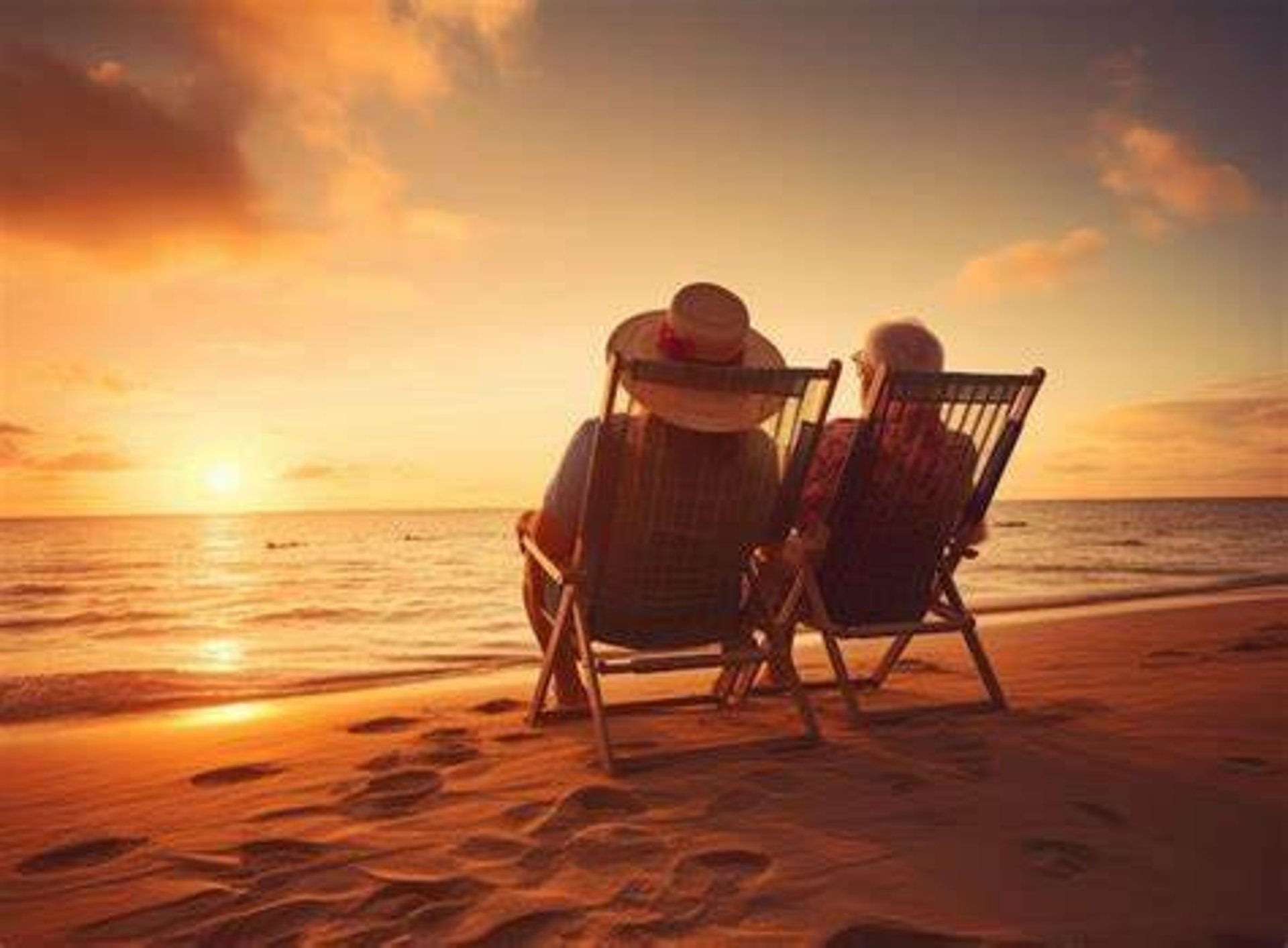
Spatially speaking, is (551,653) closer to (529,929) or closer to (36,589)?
(529,929)

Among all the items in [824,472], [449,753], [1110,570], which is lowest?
[1110,570]

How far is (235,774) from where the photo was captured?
3.79m

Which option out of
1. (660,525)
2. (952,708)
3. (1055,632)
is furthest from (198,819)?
(1055,632)

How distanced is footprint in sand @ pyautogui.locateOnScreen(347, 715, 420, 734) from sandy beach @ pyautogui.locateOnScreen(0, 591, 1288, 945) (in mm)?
19

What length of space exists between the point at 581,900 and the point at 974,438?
2925 mm

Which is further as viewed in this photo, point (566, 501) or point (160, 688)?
point (160, 688)

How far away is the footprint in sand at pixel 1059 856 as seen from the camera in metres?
2.50

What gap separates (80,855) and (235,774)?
0.87m

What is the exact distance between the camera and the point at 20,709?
5.83 m

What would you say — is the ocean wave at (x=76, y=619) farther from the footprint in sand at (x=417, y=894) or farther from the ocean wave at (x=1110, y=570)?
the ocean wave at (x=1110, y=570)

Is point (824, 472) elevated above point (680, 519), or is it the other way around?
point (824, 472)

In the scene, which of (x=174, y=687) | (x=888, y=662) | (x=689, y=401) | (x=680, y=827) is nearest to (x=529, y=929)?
(x=680, y=827)

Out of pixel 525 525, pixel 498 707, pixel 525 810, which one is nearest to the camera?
pixel 525 810

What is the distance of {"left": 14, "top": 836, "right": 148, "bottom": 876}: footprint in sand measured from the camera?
2820 millimetres
